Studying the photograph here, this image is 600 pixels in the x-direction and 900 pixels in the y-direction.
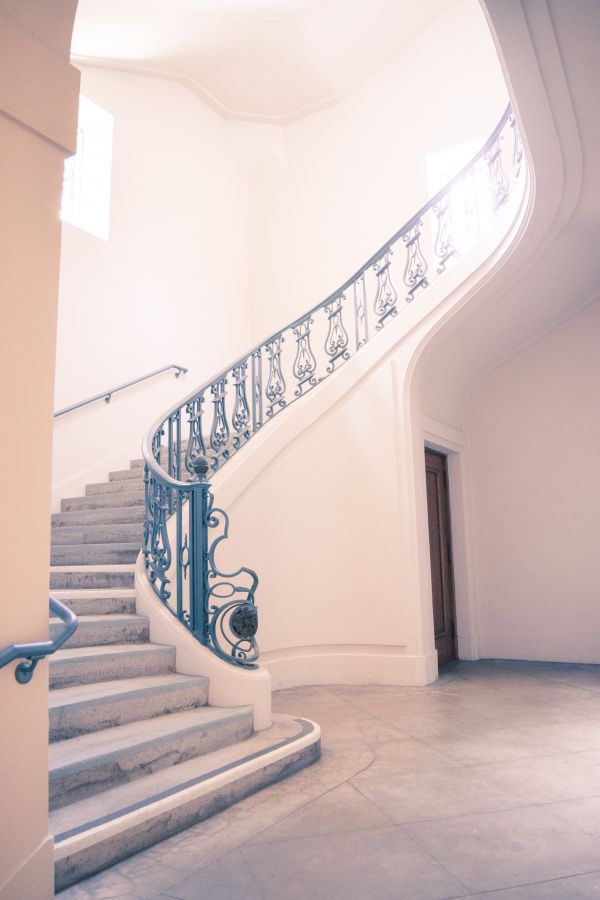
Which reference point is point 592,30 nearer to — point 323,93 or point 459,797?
point 459,797

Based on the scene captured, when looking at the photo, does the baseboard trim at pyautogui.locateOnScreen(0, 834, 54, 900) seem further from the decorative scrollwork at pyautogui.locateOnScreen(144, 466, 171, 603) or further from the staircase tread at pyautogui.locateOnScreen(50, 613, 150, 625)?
the decorative scrollwork at pyautogui.locateOnScreen(144, 466, 171, 603)

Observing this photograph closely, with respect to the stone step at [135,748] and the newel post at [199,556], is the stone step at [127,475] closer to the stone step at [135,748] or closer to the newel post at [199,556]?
the newel post at [199,556]

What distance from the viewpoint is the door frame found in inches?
272

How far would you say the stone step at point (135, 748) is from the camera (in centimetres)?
265

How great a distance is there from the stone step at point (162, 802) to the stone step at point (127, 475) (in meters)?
3.54

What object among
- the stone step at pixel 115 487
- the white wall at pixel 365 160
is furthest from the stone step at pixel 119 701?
the white wall at pixel 365 160

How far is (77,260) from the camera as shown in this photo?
7453 mm

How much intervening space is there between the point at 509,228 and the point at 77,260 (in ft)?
16.2

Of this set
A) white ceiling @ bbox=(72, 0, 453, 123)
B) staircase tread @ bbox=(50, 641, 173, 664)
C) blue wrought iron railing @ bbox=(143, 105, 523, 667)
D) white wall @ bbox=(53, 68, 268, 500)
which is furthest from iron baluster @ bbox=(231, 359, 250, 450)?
white ceiling @ bbox=(72, 0, 453, 123)

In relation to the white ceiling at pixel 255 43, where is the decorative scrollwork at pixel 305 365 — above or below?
below

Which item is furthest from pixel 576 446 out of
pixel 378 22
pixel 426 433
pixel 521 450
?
pixel 378 22

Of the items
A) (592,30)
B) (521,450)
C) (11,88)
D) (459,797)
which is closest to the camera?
(11,88)

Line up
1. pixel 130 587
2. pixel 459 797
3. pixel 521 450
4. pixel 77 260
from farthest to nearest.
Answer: pixel 77 260, pixel 521 450, pixel 130 587, pixel 459 797

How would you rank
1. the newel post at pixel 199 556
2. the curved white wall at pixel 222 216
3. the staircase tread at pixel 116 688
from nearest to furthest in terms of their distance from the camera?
1. the staircase tread at pixel 116 688
2. the newel post at pixel 199 556
3. the curved white wall at pixel 222 216
